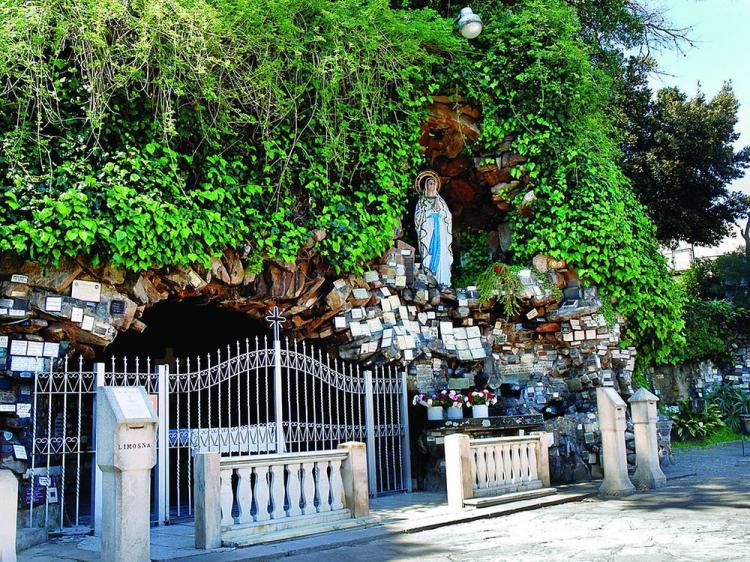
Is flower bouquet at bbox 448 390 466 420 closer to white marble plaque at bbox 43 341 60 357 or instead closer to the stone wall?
the stone wall

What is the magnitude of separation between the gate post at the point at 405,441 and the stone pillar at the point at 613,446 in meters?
2.67

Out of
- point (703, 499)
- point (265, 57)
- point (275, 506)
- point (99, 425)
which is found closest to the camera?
point (99, 425)

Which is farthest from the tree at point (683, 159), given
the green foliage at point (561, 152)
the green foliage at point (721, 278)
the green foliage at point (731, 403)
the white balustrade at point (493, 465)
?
the white balustrade at point (493, 465)

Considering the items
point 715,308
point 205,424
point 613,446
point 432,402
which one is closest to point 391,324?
point 432,402

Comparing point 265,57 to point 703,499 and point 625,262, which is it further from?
point 703,499

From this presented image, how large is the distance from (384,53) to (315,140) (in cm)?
185

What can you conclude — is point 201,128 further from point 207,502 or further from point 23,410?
→ point 207,502

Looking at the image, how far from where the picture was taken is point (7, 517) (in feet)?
16.9

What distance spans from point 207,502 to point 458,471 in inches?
123

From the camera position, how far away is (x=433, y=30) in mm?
11891

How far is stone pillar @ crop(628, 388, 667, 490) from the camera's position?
33.1 ft

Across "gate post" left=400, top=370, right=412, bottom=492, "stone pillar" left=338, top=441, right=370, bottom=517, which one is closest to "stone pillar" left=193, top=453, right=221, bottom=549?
"stone pillar" left=338, top=441, right=370, bottom=517

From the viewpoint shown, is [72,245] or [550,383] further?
[550,383]

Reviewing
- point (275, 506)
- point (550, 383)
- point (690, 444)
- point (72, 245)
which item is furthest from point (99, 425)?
point (690, 444)
